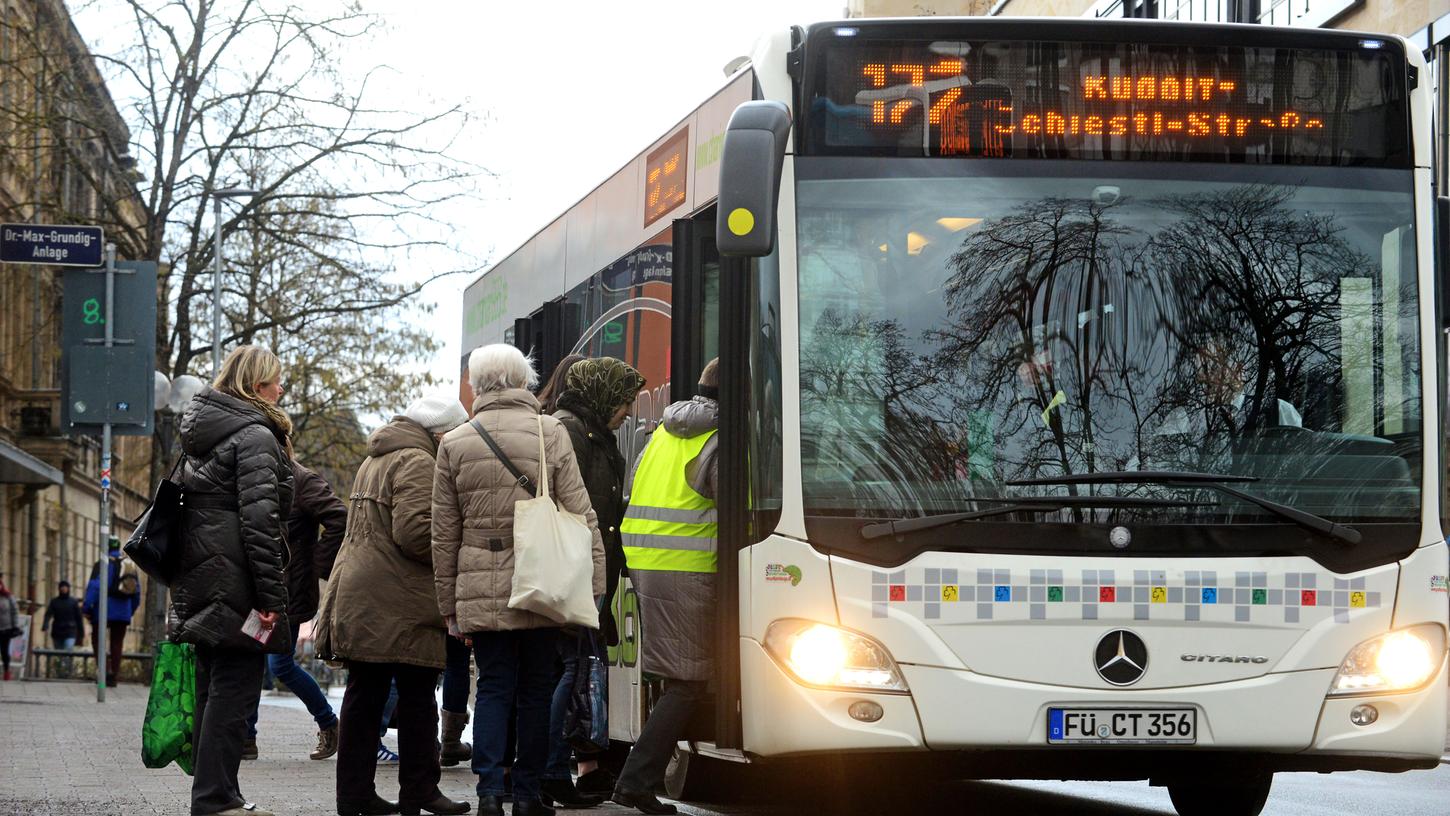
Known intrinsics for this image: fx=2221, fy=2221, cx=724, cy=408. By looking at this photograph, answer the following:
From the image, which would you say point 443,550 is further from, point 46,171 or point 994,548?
point 46,171

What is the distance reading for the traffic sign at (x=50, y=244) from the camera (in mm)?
19312

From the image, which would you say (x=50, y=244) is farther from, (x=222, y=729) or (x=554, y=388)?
(x=222, y=729)

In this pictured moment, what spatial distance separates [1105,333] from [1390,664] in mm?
1518

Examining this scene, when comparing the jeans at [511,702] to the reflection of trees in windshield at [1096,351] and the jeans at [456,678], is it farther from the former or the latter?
the jeans at [456,678]

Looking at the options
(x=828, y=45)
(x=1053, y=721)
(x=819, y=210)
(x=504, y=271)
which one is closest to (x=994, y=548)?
(x=1053, y=721)

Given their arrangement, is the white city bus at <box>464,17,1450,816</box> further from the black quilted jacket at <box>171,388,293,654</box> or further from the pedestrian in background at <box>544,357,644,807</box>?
the black quilted jacket at <box>171,388,293,654</box>

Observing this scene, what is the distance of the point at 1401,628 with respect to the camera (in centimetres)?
Result: 770

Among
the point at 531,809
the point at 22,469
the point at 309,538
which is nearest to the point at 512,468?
the point at 531,809

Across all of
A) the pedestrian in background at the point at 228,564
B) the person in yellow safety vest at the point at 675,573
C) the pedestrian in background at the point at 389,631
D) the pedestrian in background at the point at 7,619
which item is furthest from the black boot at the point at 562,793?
the pedestrian in background at the point at 7,619

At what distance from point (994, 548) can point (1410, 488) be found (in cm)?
149

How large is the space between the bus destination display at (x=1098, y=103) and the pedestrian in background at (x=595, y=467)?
192 cm

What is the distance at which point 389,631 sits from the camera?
8875 mm

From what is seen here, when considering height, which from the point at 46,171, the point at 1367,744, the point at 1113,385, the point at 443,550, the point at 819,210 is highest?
the point at 46,171

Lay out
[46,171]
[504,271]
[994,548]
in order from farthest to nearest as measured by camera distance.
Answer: [46,171] → [504,271] → [994,548]
